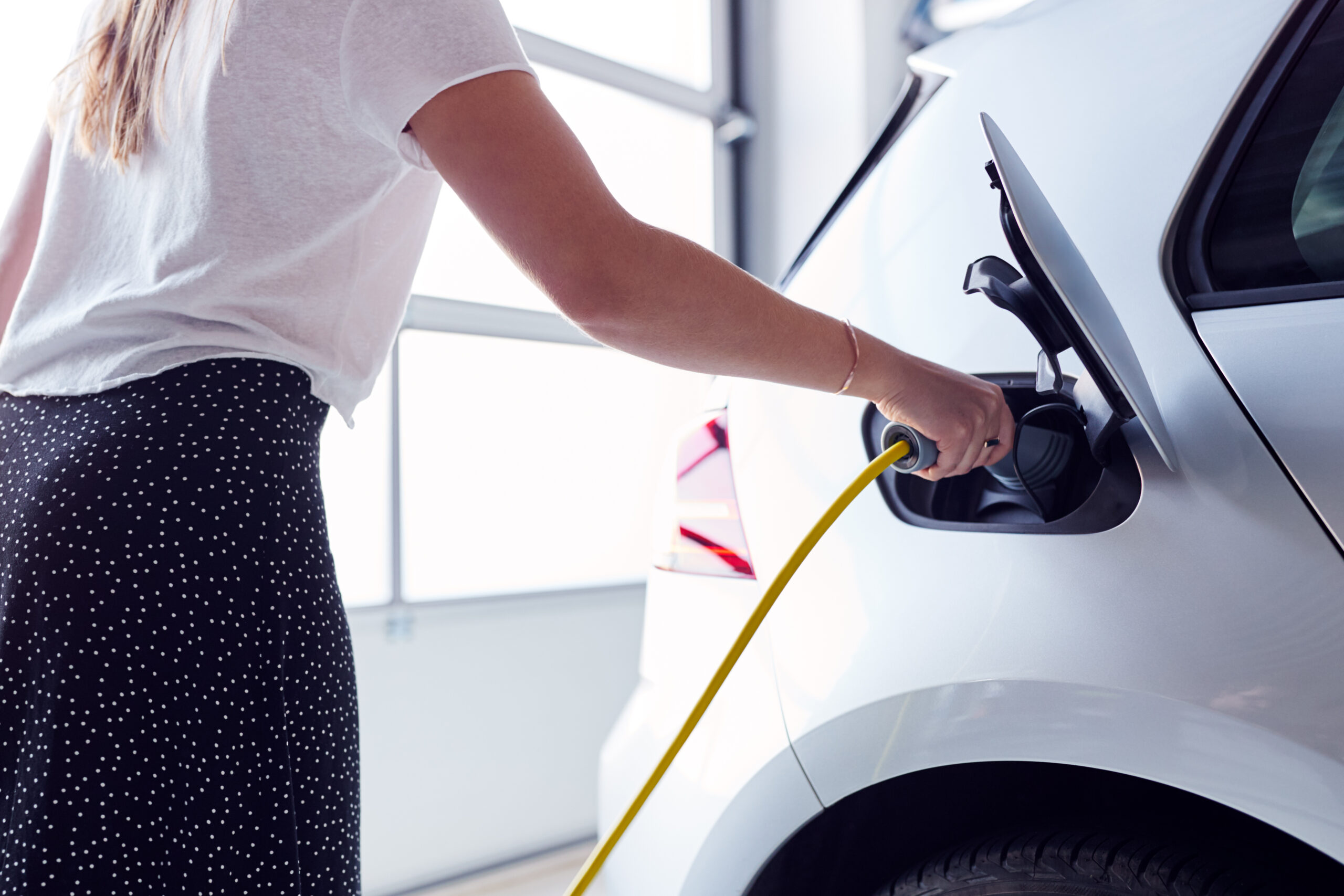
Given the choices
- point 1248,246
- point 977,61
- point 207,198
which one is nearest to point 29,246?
point 207,198

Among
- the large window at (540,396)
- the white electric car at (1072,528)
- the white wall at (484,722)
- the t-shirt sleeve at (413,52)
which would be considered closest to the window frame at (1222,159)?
the white electric car at (1072,528)

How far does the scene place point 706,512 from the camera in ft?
3.28

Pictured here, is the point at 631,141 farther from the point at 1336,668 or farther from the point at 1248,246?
the point at 1336,668

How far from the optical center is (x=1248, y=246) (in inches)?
28.4

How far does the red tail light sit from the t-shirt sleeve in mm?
477

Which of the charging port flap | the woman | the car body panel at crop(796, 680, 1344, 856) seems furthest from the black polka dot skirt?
the charging port flap

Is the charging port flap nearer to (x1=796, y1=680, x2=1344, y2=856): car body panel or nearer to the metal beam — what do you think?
(x1=796, y1=680, x2=1344, y2=856): car body panel

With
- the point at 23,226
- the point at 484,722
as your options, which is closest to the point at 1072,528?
the point at 23,226

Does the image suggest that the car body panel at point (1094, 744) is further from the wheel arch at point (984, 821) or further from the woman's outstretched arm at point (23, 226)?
the woman's outstretched arm at point (23, 226)

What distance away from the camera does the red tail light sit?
952 mm

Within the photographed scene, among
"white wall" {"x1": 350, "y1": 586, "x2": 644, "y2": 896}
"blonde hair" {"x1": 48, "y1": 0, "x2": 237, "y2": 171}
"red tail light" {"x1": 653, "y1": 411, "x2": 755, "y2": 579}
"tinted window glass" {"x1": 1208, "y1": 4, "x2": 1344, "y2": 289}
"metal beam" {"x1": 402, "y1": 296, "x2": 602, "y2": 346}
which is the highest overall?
"metal beam" {"x1": 402, "y1": 296, "x2": 602, "y2": 346}

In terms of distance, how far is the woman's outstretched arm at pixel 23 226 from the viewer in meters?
0.92

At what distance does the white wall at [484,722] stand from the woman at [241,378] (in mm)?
1441

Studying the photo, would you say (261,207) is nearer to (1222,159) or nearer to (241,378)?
(241,378)
